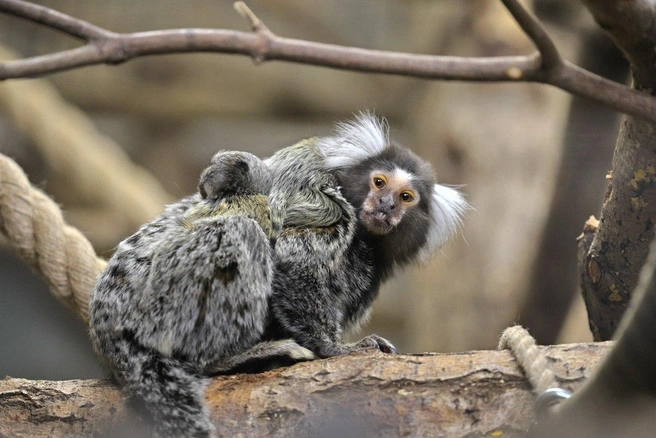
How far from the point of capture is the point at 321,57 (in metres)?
1.42

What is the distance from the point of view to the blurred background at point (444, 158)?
4.48 m

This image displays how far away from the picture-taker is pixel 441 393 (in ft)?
8.56

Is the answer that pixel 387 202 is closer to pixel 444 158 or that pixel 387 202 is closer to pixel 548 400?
pixel 548 400

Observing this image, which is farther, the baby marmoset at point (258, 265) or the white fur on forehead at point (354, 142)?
the white fur on forehead at point (354, 142)

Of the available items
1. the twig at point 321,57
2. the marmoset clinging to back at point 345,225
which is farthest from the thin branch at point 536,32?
the marmoset clinging to back at point 345,225

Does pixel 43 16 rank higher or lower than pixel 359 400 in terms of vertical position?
higher

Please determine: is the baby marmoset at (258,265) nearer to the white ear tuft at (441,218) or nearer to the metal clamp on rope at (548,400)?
the white ear tuft at (441,218)

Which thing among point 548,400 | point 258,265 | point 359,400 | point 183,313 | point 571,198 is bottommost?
point 548,400

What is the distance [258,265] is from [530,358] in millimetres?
1007

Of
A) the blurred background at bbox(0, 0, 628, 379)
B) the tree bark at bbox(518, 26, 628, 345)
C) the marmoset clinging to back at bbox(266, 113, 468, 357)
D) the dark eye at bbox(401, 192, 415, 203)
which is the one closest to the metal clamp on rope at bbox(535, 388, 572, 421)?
the marmoset clinging to back at bbox(266, 113, 468, 357)

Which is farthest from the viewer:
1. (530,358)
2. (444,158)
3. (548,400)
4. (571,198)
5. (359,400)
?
(444,158)

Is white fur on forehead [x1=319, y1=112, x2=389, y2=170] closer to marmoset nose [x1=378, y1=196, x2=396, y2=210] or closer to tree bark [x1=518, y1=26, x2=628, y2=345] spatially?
marmoset nose [x1=378, y1=196, x2=396, y2=210]

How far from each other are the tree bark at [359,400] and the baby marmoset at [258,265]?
12 centimetres

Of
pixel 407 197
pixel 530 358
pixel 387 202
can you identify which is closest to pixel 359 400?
pixel 530 358
